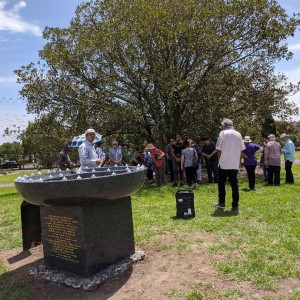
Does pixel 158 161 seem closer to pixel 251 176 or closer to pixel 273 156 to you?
pixel 251 176

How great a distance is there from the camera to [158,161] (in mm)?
13836

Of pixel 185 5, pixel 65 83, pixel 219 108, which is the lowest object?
pixel 219 108

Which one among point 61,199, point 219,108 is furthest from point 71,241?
point 219,108

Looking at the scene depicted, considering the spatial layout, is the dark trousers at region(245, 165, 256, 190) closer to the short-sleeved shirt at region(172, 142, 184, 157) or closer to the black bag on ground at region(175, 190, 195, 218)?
the short-sleeved shirt at region(172, 142, 184, 157)

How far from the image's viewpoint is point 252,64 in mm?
17797

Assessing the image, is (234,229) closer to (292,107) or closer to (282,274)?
(282,274)

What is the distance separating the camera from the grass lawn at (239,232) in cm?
434

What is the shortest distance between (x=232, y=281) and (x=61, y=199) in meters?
2.08

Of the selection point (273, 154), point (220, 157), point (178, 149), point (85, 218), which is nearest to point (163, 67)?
point (178, 149)

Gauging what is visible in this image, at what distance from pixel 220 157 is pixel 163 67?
30.3ft

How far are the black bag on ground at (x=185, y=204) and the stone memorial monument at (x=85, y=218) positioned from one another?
224cm

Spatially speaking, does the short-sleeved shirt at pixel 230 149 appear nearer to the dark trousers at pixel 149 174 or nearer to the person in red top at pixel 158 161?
the person in red top at pixel 158 161

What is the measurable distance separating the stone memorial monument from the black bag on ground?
7.36 feet

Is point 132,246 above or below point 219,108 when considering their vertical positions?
below
